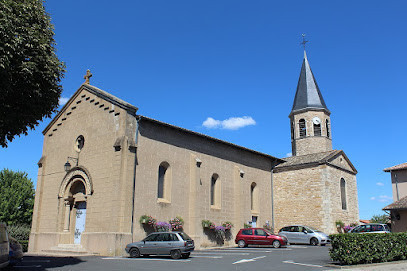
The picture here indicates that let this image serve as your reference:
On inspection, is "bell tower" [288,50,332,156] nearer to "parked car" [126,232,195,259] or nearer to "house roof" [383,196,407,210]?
"house roof" [383,196,407,210]

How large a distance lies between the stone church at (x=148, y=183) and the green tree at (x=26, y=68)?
21.5ft

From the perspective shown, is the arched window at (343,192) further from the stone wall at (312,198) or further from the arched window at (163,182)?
the arched window at (163,182)

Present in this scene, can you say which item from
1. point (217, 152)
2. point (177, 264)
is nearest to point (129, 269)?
point (177, 264)

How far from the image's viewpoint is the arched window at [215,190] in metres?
24.7

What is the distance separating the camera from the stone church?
19344mm

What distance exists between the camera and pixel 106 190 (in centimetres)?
1952

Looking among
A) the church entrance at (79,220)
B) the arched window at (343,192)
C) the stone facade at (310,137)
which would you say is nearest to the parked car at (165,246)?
the church entrance at (79,220)

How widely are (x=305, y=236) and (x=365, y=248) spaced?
35.5 ft

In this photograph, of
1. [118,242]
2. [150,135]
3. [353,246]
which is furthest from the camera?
[150,135]

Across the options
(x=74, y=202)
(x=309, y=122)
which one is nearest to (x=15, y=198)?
(x=74, y=202)

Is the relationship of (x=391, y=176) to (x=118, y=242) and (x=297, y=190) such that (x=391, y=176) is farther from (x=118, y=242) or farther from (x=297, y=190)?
(x=118, y=242)

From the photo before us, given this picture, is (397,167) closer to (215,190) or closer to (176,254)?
Result: (215,190)

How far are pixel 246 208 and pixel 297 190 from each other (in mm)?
5077

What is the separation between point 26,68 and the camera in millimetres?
11664
